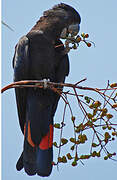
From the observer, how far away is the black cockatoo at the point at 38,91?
2182 mm

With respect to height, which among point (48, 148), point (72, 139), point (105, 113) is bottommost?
point (48, 148)

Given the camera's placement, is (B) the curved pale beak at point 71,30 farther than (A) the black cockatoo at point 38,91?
Yes

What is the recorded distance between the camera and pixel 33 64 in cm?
227

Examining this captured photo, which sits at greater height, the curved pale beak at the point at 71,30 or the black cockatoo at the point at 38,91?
the curved pale beak at the point at 71,30

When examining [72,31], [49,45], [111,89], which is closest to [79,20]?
[72,31]

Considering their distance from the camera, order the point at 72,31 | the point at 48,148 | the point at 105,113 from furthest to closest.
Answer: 1. the point at 72,31
2. the point at 48,148
3. the point at 105,113

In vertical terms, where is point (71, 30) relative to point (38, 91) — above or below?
above

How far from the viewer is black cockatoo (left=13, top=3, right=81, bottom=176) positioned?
7.16 ft

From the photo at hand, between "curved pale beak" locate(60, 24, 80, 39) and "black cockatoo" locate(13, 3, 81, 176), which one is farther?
"curved pale beak" locate(60, 24, 80, 39)

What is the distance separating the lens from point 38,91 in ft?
7.53

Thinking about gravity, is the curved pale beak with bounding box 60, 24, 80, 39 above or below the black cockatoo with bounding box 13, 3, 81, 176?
above

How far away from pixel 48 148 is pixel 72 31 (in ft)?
3.07

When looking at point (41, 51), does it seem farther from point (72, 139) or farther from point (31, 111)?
point (72, 139)

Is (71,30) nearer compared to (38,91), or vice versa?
(38,91)
